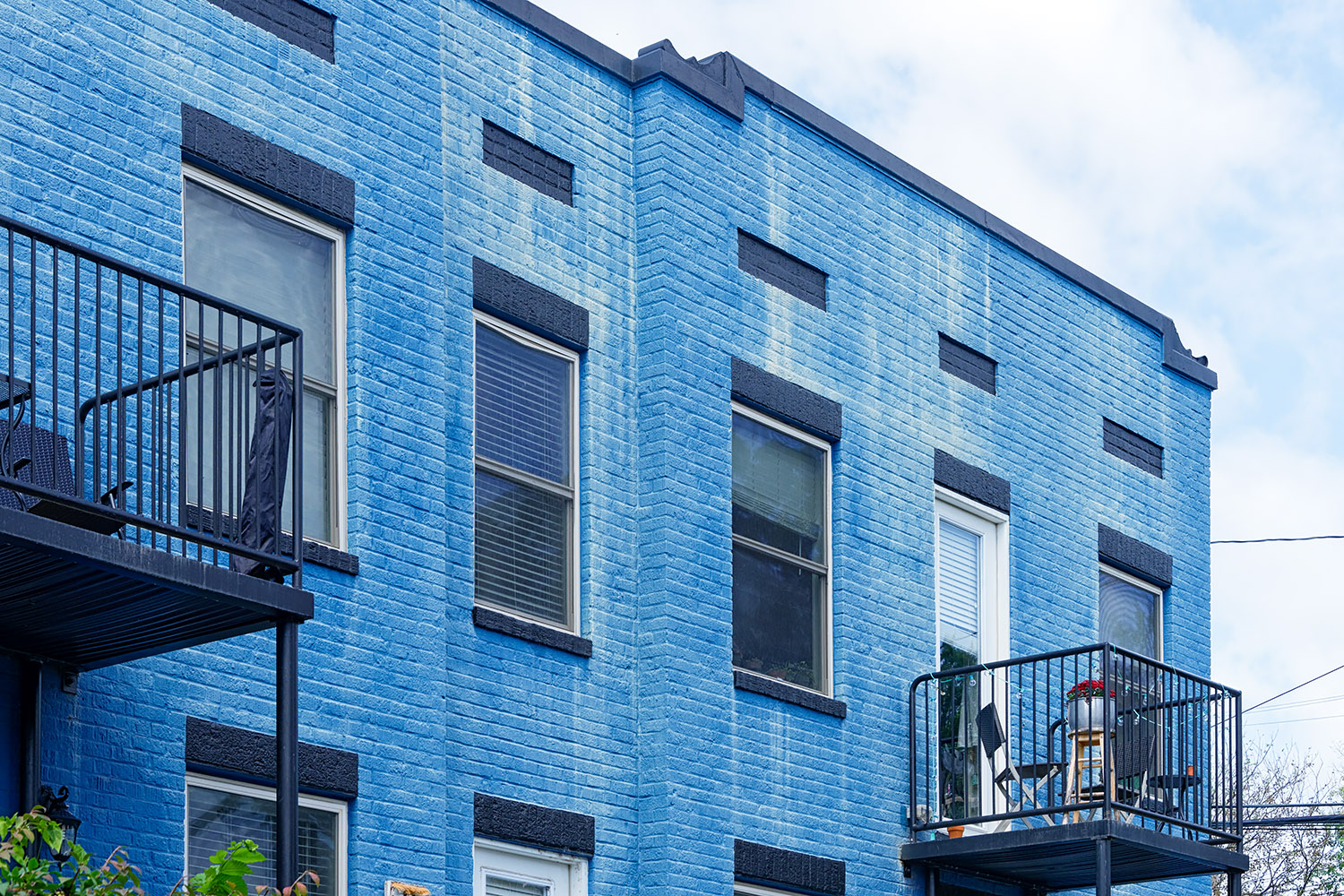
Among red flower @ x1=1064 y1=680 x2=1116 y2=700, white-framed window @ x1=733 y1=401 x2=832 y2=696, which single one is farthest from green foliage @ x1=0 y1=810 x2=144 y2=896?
red flower @ x1=1064 y1=680 x2=1116 y2=700

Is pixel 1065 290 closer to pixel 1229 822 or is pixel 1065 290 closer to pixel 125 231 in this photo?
pixel 1229 822

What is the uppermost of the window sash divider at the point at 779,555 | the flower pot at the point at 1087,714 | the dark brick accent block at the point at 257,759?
the window sash divider at the point at 779,555

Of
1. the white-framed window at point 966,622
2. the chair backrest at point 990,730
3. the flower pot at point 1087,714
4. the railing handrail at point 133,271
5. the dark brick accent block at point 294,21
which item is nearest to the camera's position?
the railing handrail at point 133,271

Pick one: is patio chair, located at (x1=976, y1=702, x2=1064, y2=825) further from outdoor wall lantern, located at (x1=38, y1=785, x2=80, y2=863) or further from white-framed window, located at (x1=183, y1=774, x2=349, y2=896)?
outdoor wall lantern, located at (x1=38, y1=785, x2=80, y2=863)

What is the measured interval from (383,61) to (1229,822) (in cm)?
772

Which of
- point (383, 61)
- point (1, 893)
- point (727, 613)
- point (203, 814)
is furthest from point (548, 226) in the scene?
point (1, 893)

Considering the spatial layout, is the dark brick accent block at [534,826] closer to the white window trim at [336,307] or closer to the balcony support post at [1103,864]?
the white window trim at [336,307]

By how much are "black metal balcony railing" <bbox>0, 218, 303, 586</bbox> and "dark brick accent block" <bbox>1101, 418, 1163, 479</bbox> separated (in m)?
8.70

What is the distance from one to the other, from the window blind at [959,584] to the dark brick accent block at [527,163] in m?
4.06

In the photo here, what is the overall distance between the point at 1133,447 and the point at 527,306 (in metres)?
6.93

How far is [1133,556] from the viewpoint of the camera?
56.3ft

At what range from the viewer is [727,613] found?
13078 millimetres

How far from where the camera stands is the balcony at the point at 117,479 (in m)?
8.04

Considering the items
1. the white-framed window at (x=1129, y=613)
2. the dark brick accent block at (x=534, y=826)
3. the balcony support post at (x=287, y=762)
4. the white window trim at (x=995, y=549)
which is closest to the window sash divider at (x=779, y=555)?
the white window trim at (x=995, y=549)
